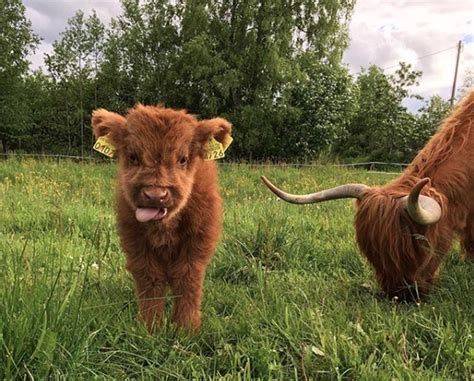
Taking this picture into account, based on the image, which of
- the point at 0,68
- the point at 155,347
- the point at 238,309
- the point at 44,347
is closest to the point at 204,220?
the point at 238,309

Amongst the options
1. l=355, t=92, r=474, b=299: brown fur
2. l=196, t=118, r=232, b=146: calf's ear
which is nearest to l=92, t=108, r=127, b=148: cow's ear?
l=196, t=118, r=232, b=146: calf's ear

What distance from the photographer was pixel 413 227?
3447 mm

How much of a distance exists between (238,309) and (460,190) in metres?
2.10

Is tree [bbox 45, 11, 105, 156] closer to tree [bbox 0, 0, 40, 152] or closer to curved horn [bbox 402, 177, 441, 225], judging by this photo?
tree [bbox 0, 0, 40, 152]

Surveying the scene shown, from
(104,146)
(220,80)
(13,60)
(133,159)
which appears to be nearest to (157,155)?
(133,159)

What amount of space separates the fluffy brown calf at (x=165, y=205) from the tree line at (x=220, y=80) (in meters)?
22.8

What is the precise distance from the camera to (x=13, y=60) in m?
32.9

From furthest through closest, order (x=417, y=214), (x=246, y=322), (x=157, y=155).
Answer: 1. (x=417, y=214)
2. (x=246, y=322)
3. (x=157, y=155)

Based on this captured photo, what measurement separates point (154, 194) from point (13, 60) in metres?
35.4

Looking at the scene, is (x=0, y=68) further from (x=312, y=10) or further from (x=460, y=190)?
(x=460, y=190)

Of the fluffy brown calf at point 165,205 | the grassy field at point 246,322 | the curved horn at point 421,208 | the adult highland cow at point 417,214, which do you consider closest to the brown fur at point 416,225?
the adult highland cow at point 417,214

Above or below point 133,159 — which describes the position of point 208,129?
above

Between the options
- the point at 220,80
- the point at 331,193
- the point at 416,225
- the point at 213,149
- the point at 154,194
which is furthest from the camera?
the point at 220,80

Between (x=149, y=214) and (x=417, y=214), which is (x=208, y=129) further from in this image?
(x=417, y=214)
